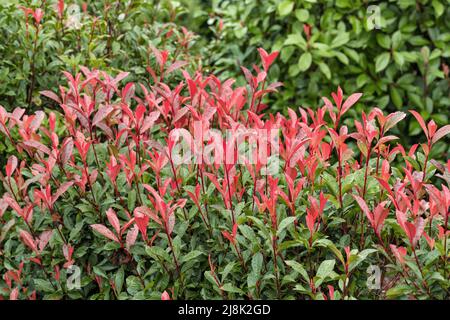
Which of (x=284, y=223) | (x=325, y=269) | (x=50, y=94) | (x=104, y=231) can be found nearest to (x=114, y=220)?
(x=104, y=231)

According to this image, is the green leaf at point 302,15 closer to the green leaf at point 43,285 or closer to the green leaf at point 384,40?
the green leaf at point 384,40

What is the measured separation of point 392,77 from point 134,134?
2453 mm

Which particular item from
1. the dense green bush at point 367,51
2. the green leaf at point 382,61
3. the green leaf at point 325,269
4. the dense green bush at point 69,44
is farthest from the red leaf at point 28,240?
the green leaf at point 382,61

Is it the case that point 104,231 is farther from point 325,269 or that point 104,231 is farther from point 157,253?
point 325,269

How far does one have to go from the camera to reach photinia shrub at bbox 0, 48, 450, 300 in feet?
6.75

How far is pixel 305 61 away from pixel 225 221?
228 centimetres

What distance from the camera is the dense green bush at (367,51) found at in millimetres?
4336

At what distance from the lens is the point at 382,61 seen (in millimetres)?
4320

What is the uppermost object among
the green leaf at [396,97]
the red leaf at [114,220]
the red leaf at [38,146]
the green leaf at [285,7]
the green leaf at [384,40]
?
the green leaf at [285,7]

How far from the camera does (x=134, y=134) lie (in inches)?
98.3

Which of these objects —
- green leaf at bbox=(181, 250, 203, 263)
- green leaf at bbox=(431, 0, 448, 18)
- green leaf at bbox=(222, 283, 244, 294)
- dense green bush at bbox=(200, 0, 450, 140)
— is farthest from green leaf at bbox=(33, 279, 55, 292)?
green leaf at bbox=(431, 0, 448, 18)

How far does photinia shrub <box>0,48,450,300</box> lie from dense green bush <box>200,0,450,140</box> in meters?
2.00

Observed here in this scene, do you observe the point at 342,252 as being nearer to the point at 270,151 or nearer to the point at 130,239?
the point at 270,151

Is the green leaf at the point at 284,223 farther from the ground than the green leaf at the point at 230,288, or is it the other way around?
the green leaf at the point at 284,223
